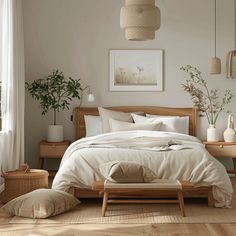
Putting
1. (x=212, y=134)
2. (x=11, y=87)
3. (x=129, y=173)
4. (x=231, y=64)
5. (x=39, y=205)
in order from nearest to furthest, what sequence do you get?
(x=39, y=205)
(x=129, y=173)
(x=11, y=87)
(x=212, y=134)
(x=231, y=64)

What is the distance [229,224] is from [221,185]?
792 mm

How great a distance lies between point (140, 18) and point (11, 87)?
7.34 ft

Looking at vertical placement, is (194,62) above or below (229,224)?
above

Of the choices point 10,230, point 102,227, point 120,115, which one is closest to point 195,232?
point 102,227

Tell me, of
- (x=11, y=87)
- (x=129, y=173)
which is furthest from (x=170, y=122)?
(x=129, y=173)

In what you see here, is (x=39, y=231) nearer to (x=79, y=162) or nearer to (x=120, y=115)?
(x=79, y=162)

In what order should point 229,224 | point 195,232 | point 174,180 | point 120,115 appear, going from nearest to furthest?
point 195,232 → point 229,224 → point 174,180 → point 120,115

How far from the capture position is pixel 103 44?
8070mm

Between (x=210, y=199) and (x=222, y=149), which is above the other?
(x=222, y=149)

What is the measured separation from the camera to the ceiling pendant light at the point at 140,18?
533cm

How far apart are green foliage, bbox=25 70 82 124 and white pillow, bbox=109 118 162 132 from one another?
77 centimetres

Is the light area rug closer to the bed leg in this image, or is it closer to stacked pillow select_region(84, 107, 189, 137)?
the bed leg

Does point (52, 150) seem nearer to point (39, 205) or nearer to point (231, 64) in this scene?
point (39, 205)

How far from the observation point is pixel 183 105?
810 centimetres
